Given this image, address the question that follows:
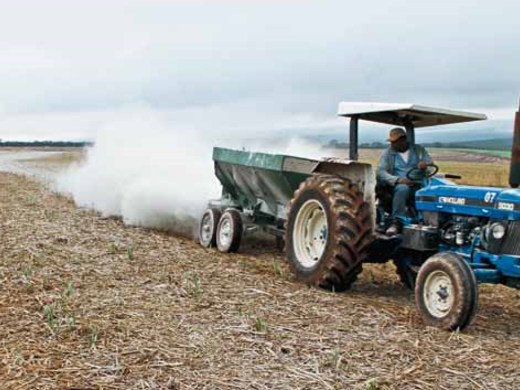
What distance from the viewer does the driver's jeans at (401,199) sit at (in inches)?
301

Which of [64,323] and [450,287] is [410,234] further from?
[64,323]

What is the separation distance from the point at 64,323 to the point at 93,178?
999 centimetres

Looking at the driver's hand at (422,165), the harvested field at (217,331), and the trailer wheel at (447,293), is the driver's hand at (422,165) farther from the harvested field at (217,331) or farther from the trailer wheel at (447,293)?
the trailer wheel at (447,293)

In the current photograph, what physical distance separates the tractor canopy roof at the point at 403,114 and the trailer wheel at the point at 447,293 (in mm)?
1881

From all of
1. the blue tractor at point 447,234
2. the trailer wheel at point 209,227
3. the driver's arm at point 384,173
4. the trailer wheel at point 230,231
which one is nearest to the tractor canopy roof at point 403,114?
the blue tractor at point 447,234

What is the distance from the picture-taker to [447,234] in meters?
7.09

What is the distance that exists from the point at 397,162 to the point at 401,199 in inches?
20.5

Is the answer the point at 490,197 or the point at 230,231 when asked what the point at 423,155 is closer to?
the point at 490,197

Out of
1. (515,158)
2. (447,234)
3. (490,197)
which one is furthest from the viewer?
(447,234)

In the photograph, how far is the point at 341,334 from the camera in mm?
5633

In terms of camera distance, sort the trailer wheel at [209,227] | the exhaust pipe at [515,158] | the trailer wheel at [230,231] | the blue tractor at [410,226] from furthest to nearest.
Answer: the trailer wheel at [209,227] → the trailer wheel at [230,231] → the blue tractor at [410,226] → the exhaust pipe at [515,158]

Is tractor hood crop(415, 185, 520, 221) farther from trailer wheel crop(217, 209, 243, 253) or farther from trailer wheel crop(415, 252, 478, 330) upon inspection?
trailer wheel crop(217, 209, 243, 253)

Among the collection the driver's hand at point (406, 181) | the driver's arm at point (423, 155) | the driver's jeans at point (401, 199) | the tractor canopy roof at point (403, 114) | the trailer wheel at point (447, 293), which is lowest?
the trailer wheel at point (447, 293)

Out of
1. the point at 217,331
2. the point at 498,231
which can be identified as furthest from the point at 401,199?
the point at 217,331
